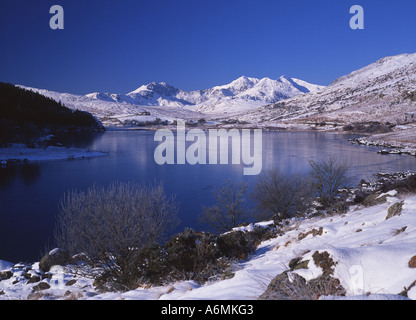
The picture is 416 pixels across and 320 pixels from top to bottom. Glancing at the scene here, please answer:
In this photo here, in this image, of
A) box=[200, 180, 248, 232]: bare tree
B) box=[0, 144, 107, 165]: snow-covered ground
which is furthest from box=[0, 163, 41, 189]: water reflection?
box=[200, 180, 248, 232]: bare tree

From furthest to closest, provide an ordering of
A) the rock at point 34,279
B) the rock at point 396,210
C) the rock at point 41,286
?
the rock at point 34,279
the rock at point 41,286
the rock at point 396,210

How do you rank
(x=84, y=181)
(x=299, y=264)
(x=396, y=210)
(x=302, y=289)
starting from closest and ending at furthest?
1. (x=302, y=289)
2. (x=299, y=264)
3. (x=396, y=210)
4. (x=84, y=181)

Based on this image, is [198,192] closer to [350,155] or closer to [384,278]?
[384,278]

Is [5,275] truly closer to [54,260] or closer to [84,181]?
[54,260]

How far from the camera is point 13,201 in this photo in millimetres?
23562

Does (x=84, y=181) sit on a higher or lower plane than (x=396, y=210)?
lower

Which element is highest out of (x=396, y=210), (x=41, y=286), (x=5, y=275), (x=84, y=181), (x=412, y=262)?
(x=412, y=262)

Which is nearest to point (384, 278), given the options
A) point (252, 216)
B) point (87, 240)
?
point (87, 240)

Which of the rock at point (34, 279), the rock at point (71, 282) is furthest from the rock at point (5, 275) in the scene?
the rock at point (71, 282)

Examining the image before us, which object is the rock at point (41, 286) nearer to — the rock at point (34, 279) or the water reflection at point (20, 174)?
the rock at point (34, 279)

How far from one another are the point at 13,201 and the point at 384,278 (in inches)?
1116

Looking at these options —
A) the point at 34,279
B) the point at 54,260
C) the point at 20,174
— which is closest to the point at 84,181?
the point at 20,174

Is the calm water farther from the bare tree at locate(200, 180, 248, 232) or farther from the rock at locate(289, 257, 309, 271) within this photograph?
the rock at locate(289, 257, 309, 271)

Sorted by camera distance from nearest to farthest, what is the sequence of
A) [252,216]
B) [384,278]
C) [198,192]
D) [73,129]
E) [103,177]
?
[384,278], [252,216], [198,192], [103,177], [73,129]
